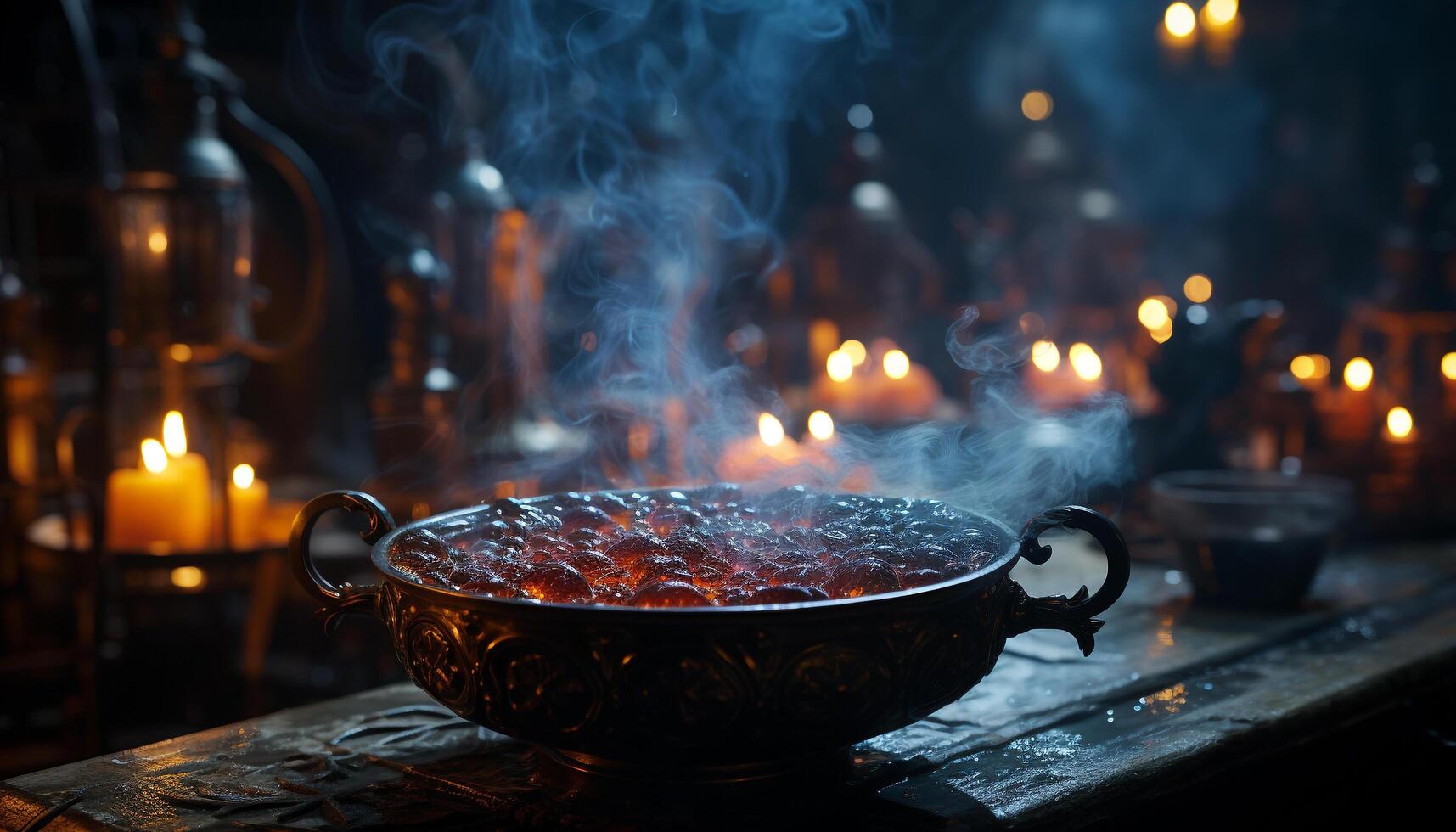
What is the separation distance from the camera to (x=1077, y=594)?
59.2 inches

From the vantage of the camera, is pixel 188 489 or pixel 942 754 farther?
pixel 188 489

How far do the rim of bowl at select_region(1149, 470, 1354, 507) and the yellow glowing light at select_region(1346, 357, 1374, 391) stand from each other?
130cm

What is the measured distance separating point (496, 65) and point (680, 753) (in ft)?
17.3

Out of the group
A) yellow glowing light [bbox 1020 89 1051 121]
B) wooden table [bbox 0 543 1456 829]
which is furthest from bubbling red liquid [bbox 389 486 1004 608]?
yellow glowing light [bbox 1020 89 1051 121]

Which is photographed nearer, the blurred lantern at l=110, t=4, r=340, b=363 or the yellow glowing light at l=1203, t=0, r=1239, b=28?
the blurred lantern at l=110, t=4, r=340, b=363

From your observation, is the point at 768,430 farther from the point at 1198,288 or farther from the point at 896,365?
the point at 1198,288

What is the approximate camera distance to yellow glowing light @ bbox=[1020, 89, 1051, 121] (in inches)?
297

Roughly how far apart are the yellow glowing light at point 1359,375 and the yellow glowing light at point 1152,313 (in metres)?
1.66

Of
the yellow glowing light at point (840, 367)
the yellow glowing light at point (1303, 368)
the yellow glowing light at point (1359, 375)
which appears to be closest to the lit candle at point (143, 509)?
the yellow glowing light at point (840, 367)

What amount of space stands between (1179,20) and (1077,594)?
4.50m

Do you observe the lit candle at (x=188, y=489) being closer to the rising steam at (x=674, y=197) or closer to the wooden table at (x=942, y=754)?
the rising steam at (x=674, y=197)

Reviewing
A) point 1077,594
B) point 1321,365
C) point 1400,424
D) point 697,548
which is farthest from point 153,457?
point 1321,365

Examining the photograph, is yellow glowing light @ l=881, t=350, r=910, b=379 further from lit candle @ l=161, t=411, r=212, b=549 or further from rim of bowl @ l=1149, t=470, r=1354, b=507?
lit candle @ l=161, t=411, r=212, b=549

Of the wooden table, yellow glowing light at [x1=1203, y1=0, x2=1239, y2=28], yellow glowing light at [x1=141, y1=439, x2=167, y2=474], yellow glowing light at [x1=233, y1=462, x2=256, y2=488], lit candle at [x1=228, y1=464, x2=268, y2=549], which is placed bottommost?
the wooden table
